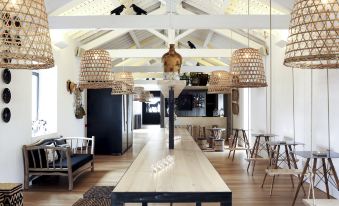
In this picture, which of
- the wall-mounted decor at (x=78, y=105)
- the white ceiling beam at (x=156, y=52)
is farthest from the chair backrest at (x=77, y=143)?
the white ceiling beam at (x=156, y=52)

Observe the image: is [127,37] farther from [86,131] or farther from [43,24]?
[43,24]

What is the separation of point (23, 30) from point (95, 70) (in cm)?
234

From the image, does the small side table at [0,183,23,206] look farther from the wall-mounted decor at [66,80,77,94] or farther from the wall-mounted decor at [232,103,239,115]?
the wall-mounted decor at [232,103,239,115]

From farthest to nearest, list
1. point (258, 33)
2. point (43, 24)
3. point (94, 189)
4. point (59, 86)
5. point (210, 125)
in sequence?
point (210, 125), point (258, 33), point (59, 86), point (94, 189), point (43, 24)

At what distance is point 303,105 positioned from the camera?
6.92 meters

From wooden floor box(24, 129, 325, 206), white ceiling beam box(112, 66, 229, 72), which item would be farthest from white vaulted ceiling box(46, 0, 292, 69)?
wooden floor box(24, 129, 325, 206)

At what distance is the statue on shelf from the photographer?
3.23 meters

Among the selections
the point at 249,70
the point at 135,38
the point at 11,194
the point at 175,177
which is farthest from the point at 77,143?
the point at 175,177

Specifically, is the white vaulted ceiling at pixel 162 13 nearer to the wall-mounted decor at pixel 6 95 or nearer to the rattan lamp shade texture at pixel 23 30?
the wall-mounted decor at pixel 6 95

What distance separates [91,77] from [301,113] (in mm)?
4679

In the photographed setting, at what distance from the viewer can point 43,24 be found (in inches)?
61.5

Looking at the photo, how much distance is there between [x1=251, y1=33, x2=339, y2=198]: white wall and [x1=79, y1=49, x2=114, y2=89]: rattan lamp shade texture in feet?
11.8

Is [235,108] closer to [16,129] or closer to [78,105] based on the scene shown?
[78,105]

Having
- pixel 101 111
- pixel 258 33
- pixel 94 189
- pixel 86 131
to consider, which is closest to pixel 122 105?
pixel 101 111
